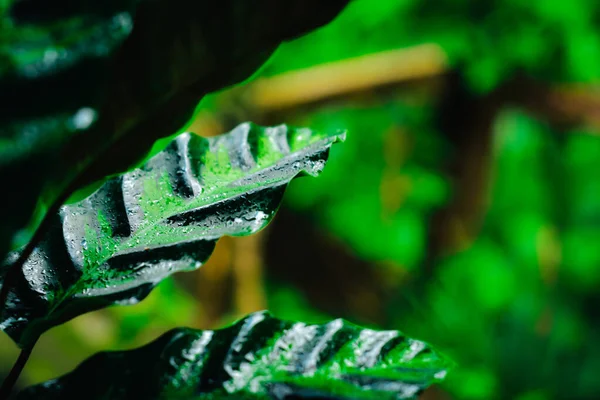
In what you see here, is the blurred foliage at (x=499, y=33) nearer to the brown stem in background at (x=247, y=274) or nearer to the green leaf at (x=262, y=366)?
the brown stem in background at (x=247, y=274)

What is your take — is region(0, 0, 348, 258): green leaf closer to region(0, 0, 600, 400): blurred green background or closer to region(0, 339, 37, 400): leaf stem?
region(0, 339, 37, 400): leaf stem

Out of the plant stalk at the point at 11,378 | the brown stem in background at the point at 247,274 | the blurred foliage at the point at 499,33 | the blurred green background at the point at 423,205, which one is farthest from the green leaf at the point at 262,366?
the brown stem in background at the point at 247,274

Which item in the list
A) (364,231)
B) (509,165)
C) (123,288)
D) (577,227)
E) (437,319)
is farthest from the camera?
(509,165)

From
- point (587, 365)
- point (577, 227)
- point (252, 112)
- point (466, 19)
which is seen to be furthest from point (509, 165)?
point (252, 112)

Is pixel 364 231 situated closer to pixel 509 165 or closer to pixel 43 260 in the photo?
pixel 509 165

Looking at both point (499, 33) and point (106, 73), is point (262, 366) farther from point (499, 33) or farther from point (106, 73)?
point (499, 33)
